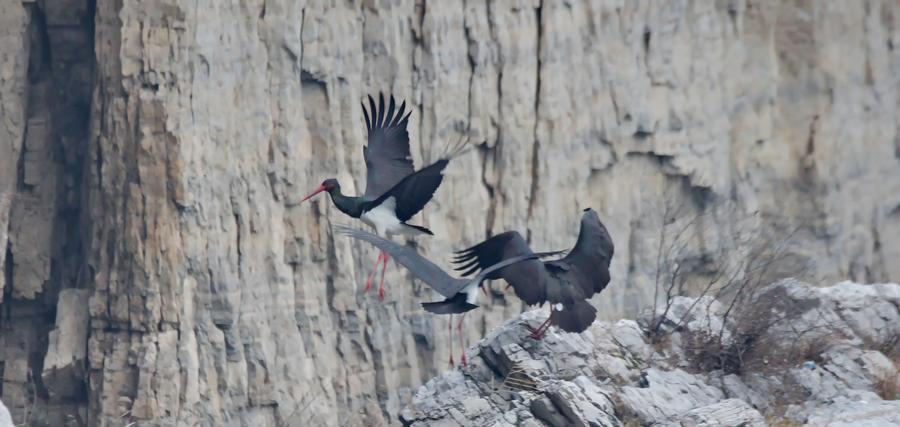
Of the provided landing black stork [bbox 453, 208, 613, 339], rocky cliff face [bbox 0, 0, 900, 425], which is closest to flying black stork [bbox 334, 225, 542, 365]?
landing black stork [bbox 453, 208, 613, 339]

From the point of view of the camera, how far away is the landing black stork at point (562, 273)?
1279 centimetres

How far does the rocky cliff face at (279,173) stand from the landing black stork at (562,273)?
7472mm

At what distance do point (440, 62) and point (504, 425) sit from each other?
1225 cm

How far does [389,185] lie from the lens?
48.4ft

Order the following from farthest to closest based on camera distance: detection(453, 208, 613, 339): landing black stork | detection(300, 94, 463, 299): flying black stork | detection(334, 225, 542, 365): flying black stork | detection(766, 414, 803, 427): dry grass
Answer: detection(300, 94, 463, 299): flying black stork → detection(453, 208, 613, 339): landing black stork → detection(334, 225, 542, 365): flying black stork → detection(766, 414, 803, 427): dry grass

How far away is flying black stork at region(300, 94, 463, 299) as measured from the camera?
1415 centimetres

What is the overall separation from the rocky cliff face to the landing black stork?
24.5 feet

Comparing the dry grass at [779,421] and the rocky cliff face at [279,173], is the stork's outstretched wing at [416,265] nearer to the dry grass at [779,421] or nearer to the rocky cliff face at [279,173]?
the dry grass at [779,421]

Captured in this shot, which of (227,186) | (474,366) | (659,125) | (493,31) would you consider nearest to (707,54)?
(659,125)

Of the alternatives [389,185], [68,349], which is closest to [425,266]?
[389,185]

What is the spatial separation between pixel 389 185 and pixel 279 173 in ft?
24.9

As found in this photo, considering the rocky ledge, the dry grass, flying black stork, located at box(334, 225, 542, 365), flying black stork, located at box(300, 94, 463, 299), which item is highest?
flying black stork, located at box(300, 94, 463, 299)

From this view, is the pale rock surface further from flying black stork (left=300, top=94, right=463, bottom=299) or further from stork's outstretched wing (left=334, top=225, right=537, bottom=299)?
stork's outstretched wing (left=334, top=225, right=537, bottom=299)

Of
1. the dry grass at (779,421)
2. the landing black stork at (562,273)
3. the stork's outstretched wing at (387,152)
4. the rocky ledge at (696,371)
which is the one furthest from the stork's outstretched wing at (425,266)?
the stork's outstretched wing at (387,152)
